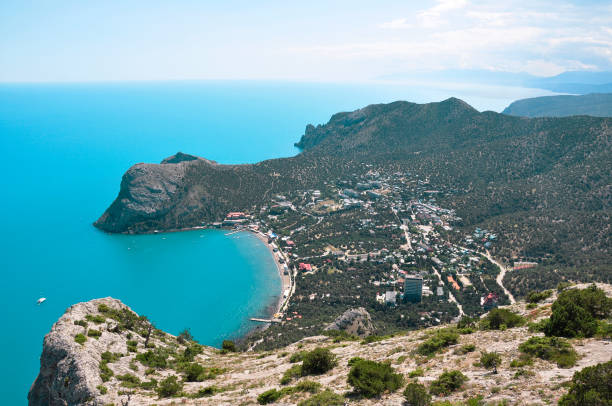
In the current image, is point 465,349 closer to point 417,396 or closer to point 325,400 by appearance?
point 417,396

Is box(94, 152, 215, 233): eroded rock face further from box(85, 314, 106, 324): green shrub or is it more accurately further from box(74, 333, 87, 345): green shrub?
box(74, 333, 87, 345): green shrub

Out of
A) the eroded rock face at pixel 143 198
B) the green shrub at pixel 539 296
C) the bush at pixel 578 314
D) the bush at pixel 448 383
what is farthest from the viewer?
the eroded rock face at pixel 143 198

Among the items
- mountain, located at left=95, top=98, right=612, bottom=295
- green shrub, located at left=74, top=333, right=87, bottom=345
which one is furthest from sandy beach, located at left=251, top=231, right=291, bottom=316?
green shrub, located at left=74, top=333, right=87, bottom=345

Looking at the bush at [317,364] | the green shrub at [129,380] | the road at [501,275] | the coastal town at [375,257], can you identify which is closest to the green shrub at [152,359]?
the green shrub at [129,380]

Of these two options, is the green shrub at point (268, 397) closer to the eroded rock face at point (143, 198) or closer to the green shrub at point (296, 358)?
the green shrub at point (296, 358)

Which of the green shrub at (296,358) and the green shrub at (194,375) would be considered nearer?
the green shrub at (194,375)

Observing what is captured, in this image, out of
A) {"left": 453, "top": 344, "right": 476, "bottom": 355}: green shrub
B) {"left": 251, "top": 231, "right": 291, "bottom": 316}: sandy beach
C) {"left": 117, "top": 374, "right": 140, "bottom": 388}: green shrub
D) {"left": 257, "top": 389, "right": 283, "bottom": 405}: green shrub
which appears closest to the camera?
{"left": 257, "top": 389, "right": 283, "bottom": 405}: green shrub

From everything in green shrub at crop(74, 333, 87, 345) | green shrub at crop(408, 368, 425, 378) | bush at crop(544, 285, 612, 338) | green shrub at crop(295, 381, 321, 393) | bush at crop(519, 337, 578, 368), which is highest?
bush at crop(544, 285, 612, 338)
